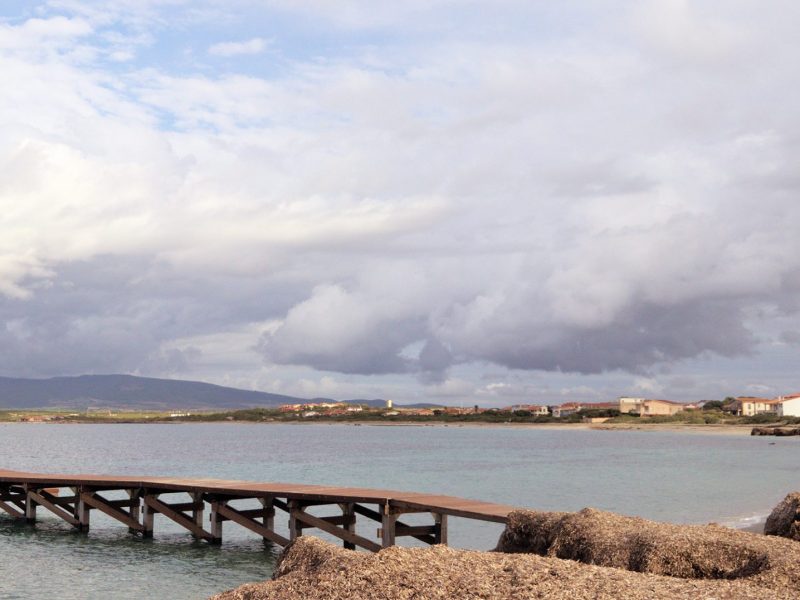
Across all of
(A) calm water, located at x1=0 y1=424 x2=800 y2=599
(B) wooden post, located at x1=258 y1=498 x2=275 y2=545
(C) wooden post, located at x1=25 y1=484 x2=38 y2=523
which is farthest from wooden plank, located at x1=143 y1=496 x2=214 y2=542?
(C) wooden post, located at x1=25 y1=484 x2=38 y2=523

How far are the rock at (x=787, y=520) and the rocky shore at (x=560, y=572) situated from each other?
1.80 metres

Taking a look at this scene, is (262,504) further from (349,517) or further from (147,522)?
(147,522)

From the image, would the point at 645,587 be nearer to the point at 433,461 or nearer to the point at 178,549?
the point at 178,549

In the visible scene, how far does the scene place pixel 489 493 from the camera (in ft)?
162

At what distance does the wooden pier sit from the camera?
2339 centimetres

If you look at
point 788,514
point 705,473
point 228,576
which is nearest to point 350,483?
point 705,473

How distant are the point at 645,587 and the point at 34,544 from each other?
24854 mm

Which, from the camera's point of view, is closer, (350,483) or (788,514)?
(788,514)

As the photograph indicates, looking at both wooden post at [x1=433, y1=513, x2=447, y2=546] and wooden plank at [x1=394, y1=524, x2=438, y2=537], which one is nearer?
wooden post at [x1=433, y1=513, x2=447, y2=546]

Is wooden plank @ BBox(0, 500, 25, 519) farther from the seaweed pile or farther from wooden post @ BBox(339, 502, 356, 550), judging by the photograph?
the seaweed pile

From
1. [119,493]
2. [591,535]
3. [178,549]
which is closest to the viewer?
[591,535]

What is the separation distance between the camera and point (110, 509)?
98.1 ft

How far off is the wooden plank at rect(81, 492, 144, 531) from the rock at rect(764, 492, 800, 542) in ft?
68.4

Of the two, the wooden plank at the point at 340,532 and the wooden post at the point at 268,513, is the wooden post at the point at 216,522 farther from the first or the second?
the wooden plank at the point at 340,532
